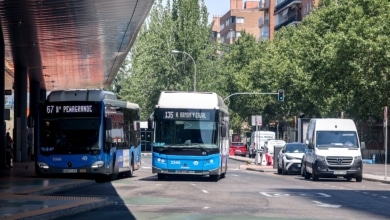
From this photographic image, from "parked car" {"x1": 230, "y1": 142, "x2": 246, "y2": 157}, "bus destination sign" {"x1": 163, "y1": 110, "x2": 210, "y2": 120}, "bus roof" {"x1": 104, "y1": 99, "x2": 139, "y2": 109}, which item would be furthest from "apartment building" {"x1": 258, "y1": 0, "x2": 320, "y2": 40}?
"bus destination sign" {"x1": 163, "y1": 110, "x2": 210, "y2": 120}

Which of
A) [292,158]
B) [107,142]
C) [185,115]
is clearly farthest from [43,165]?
[292,158]

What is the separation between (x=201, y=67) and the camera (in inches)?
3595

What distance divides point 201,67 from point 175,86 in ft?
10.4

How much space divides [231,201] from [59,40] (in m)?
21.1

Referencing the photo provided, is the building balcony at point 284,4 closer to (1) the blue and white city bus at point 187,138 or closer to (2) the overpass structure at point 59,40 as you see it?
(2) the overpass structure at point 59,40

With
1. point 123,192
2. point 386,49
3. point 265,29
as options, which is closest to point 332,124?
point 123,192

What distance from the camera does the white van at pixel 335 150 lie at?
37562 millimetres

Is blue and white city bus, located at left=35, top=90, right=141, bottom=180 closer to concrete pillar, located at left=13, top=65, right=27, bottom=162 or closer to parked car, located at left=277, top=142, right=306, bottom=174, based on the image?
parked car, located at left=277, top=142, right=306, bottom=174

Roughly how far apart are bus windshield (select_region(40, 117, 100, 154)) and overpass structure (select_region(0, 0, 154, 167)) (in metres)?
1.35

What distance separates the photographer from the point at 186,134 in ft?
113

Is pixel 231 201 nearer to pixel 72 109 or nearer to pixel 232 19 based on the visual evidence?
pixel 72 109

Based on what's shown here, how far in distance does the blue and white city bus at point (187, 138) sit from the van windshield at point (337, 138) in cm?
530

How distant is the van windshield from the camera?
38188 mm

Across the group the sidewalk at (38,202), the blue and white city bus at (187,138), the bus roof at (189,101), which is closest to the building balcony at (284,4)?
the bus roof at (189,101)
